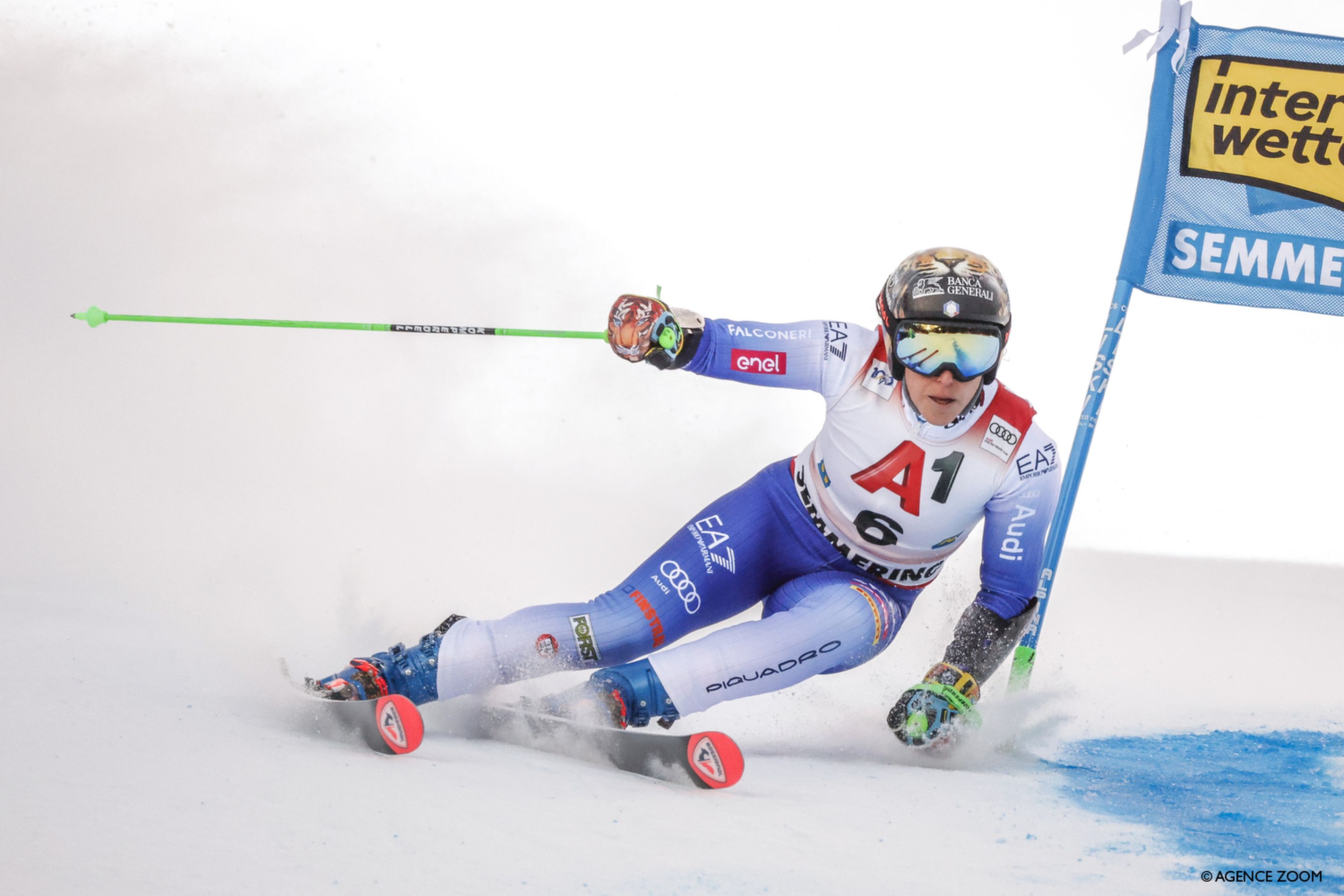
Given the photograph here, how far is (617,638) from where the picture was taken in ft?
11.0

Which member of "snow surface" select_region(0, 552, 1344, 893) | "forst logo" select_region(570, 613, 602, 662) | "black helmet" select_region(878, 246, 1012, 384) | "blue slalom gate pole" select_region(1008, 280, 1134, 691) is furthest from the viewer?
"blue slalom gate pole" select_region(1008, 280, 1134, 691)

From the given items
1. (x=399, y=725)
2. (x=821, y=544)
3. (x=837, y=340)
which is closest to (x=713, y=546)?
(x=821, y=544)

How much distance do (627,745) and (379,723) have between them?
0.62m

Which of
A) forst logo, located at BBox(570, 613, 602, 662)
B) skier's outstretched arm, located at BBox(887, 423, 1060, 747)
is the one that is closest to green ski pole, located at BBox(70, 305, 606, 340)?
forst logo, located at BBox(570, 613, 602, 662)

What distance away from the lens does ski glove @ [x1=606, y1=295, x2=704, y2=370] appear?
336 centimetres

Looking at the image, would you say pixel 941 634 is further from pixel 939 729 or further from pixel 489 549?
pixel 489 549

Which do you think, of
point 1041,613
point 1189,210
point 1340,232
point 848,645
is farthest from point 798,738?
point 1340,232

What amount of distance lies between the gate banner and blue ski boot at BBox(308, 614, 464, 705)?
2898mm

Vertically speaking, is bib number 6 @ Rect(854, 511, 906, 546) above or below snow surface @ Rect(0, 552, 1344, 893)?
above

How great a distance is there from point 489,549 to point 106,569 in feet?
5.71

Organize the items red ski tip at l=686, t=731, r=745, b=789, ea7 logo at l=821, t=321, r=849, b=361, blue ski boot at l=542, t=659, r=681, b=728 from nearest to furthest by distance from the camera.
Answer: red ski tip at l=686, t=731, r=745, b=789 < blue ski boot at l=542, t=659, r=681, b=728 < ea7 logo at l=821, t=321, r=849, b=361

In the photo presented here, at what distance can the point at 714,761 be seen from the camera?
2795 millimetres

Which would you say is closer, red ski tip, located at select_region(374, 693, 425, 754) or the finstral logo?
red ski tip, located at select_region(374, 693, 425, 754)

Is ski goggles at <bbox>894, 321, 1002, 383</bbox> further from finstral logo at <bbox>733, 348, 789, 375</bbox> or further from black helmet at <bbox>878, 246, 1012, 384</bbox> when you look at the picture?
finstral logo at <bbox>733, 348, 789, 375</bbox>
